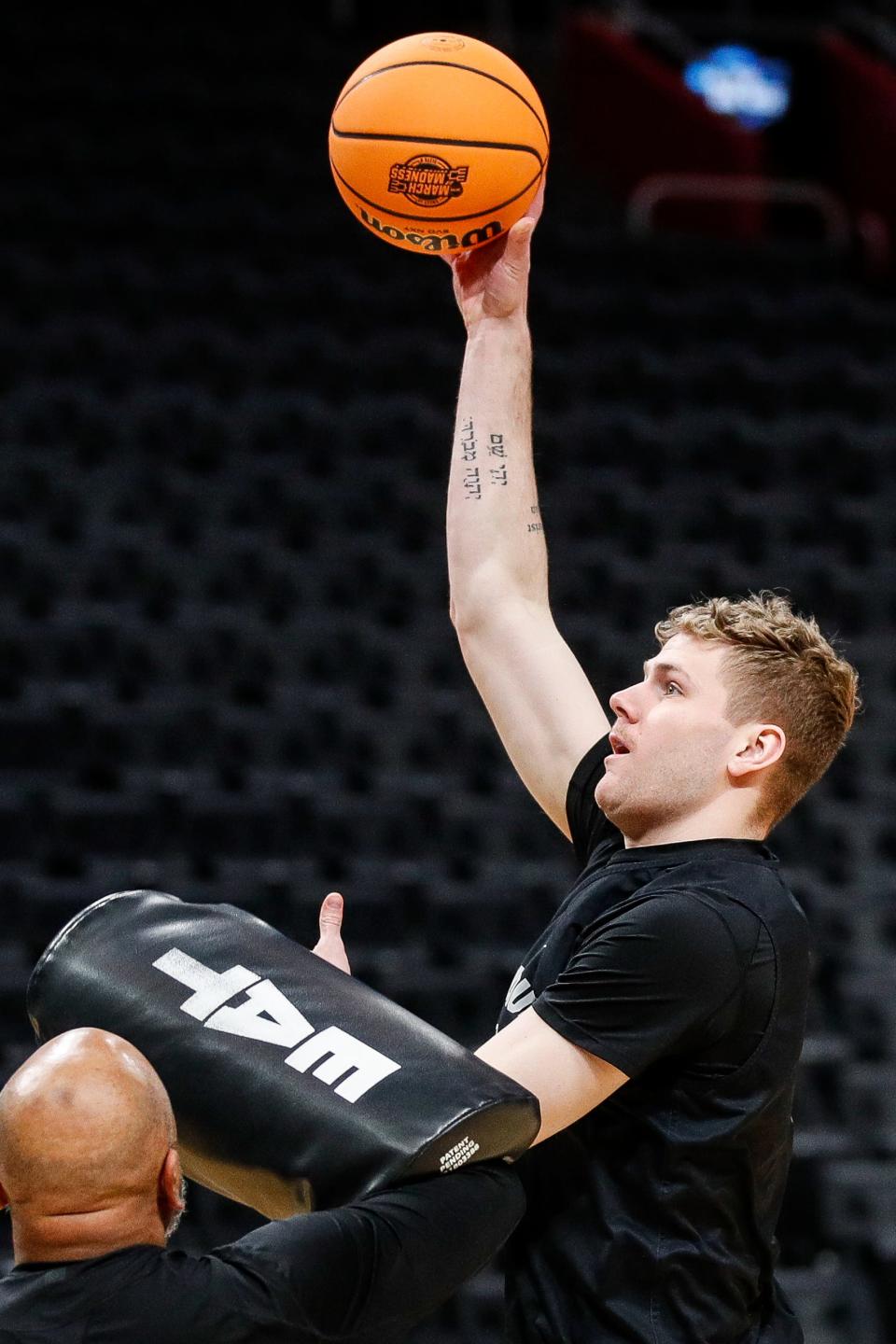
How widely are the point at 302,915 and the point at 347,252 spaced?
4553mm

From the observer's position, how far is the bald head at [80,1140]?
1.70 meters

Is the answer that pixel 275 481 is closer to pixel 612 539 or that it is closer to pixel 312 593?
pixel 312 593

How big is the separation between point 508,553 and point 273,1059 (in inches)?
39.0

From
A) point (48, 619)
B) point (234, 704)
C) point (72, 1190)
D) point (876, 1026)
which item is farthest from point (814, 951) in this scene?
point (72, 1190)

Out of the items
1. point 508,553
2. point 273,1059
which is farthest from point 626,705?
point 273,1059

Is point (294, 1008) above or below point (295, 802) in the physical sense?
above

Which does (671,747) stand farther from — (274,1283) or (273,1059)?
(274,1283)

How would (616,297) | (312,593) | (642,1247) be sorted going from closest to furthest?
(642,1247) → (312,593) → (616,297)

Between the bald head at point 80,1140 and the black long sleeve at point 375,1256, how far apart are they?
14 centimetres

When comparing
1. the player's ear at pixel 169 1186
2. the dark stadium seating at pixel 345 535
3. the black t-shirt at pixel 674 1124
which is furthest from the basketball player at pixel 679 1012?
the dark stadium seating at pixel 345 535

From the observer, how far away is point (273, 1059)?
1.84m

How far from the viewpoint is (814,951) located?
5.93 metres

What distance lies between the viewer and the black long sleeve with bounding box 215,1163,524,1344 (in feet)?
5.61

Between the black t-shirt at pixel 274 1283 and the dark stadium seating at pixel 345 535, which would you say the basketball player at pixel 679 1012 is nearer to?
the black t-shirt at pixel 274 1283
